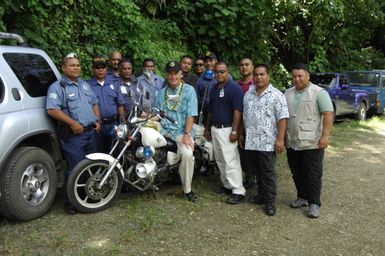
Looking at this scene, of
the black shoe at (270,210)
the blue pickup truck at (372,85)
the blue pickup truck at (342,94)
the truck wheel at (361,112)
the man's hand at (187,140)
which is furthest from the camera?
the blue pickup truck at (372,85)

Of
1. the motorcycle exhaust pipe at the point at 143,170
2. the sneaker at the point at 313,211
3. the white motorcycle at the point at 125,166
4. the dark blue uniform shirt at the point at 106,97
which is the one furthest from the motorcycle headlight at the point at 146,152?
the sneaker at the point at 313,211

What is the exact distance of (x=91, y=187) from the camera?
454 centimetres

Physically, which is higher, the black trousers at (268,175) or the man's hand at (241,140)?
the man's hand at (241,140)

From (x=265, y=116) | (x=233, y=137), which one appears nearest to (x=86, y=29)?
(x=233, y=137)

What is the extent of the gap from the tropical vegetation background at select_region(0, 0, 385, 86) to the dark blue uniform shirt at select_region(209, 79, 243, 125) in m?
2.97

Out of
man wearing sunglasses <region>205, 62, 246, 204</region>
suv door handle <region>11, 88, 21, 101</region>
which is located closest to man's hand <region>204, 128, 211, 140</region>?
man wearing sunglasses <region>205, 62, 246, 204</region>

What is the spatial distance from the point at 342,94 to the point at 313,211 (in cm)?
833

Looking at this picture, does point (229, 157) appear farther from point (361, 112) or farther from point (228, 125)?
point (361, 112)

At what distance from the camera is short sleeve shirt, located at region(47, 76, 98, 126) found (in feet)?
14.9

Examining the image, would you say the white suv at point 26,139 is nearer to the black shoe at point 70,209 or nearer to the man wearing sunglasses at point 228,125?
the black shoe at point 70,209

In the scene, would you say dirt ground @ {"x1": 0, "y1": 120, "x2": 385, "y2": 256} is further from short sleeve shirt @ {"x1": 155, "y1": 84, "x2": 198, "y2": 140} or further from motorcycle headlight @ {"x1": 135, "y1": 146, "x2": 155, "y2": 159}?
short sleeve shirt @ {"x1": 155, "y1": 84, "x2": 198, "y2": 140}

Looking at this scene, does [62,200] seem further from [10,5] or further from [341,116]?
[341,116]

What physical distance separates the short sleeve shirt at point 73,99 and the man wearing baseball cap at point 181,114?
927mm

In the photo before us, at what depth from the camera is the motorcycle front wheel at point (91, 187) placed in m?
4.41
